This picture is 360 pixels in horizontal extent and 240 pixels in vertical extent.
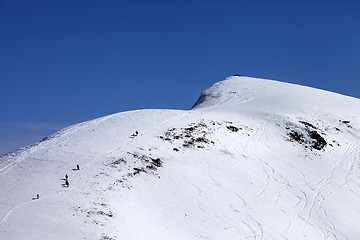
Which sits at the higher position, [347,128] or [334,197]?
[347,128]

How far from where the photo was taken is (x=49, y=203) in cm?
1784

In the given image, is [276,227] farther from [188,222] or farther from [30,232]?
[30,232]

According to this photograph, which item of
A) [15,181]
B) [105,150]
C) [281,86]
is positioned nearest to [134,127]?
[105,150]

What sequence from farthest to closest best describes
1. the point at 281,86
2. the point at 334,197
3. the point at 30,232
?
the point at 281,86
the point at 334,197
the point at 30,232

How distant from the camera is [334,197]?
90.0 feet

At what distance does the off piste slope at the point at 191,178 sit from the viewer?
706 inches

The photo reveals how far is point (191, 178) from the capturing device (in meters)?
24.6

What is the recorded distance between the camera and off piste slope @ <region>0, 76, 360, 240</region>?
1792 cm

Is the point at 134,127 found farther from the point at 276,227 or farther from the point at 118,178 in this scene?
the point at 276,227

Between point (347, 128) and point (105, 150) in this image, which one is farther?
point (347, 128)

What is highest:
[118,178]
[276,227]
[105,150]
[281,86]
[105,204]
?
[281,86]

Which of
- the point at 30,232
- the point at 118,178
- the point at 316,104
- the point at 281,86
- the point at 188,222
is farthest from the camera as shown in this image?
the point at 281,86

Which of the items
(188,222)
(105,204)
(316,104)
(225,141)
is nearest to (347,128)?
(316,104)

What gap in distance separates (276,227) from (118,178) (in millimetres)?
9844
